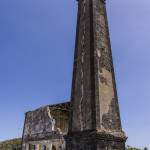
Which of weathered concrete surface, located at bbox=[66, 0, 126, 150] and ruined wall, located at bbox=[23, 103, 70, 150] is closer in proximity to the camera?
weathered concrete surface, located at bbox=[66, 0, 126, 150]

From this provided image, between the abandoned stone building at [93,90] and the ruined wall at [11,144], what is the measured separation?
615 inches

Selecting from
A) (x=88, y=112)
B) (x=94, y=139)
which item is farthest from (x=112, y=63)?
(x=94, y=139)

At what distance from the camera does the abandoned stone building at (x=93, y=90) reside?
5.88 m

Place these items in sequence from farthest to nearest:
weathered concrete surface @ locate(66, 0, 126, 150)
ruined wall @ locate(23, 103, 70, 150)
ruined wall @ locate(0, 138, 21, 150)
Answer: ruined wall @ locate(0, 138, 21, 150), ruined wall @ locate(23, 103, 70, 150), weathered concrete surface @ locate(66, 0, 126, 150)

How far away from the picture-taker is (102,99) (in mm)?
6188

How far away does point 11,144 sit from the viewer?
22141 millimetres

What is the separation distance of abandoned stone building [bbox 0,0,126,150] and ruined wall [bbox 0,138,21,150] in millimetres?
15619

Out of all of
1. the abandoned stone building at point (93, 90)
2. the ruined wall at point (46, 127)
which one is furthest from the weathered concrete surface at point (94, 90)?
the ruined wall at point (46, 127)

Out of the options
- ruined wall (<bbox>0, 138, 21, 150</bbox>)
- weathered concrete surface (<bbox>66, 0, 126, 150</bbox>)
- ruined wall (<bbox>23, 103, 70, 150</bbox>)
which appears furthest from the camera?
ruined wall (<bbox>0, 138, 21, 150</bbox>)

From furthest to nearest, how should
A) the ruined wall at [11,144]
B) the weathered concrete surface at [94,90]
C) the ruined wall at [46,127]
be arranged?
the ruined wall at [11,144], the ruined wall at [46,127], the weathered concrete surface at [94,90]

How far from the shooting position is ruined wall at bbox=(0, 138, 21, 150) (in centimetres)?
2130

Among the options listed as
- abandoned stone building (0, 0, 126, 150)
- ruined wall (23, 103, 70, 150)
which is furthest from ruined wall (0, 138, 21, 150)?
abandoned stone building (0, 0, 126, 150)

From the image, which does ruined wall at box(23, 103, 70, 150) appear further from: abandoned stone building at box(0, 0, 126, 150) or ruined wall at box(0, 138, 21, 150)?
abandoned stone building at box(0, 0, 126, 150)

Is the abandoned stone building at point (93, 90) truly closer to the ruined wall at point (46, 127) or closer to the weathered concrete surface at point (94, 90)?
the weathered concrete surface at point (94, 90)
